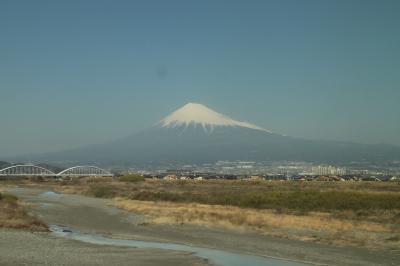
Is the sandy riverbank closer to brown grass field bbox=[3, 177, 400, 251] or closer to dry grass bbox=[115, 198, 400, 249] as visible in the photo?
dry grass bbox=[115, 198, 400, 249]

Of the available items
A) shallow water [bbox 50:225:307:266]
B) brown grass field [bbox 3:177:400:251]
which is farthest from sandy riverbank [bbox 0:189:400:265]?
brown grass field [bbox 3:177:400:251]

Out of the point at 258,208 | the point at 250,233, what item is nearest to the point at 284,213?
the point at 258,208

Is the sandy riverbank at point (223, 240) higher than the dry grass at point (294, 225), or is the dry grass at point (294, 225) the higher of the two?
the dry grass at point (294, 225)

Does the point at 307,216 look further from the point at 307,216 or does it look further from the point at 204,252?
the point at 204,252

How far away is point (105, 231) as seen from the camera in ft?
118

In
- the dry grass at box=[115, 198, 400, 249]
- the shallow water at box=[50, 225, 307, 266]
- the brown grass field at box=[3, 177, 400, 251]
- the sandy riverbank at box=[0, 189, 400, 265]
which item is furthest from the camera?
the brown grass field at box=[3, 177, 400, 251]

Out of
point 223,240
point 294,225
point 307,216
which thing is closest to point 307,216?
point 307,216

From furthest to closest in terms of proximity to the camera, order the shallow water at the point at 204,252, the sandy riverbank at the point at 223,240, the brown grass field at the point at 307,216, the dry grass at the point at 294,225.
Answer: the brown grass field at the point at 307,216 → the dry grass at the point at 294,225 → the sandy riverbank at the point at 223,240 → the shallow water at the point at 204,252

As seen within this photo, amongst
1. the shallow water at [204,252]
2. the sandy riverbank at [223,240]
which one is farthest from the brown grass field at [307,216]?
the shallow water at [204,252]

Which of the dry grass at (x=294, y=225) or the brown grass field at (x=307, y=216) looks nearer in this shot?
the dry grass at (x=294, y=225)

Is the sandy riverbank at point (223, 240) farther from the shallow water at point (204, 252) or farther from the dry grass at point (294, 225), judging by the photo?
the dry grass at point (294, 225)

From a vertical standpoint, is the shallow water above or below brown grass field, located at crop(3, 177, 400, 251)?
below

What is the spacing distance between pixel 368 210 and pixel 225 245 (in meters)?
18.1

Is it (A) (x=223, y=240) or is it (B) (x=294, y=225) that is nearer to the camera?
(A) (x=223, y=240)
